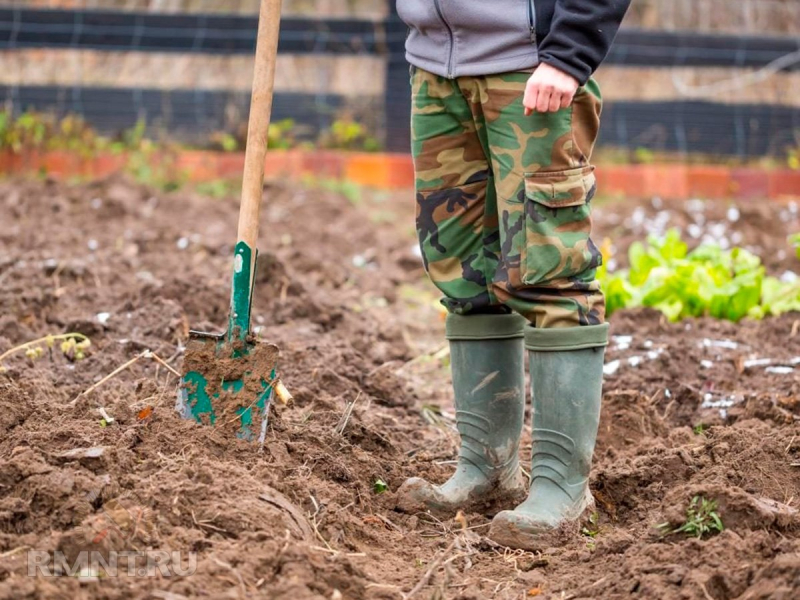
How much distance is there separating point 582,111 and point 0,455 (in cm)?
158

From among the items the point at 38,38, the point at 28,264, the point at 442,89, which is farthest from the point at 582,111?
the point at 38,38

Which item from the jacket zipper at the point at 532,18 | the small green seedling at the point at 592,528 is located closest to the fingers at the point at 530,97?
the jacket zipper at the point at 532,18

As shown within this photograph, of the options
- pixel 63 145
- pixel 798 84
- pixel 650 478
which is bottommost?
pixel 650 478

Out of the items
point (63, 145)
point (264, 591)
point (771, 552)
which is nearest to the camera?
point (264, 591)

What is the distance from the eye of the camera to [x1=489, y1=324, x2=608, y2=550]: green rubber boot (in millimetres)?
2555

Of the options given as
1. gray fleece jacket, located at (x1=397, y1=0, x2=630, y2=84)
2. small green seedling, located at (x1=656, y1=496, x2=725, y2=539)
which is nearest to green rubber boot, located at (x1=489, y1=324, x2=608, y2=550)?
small green seedling, located at (x1=656, y1=496, x2=725, y2=539)

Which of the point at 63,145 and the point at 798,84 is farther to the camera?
the point at 798,84

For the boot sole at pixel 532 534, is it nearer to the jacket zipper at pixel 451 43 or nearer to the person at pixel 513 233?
the person at pixel 513 233

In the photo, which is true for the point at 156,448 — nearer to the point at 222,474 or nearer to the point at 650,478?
the point at 222,474

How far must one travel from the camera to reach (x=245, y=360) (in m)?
2.72

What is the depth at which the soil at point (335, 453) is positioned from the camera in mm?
2119

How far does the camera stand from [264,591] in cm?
199

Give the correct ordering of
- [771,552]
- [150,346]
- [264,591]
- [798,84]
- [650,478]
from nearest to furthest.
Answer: [264,591], [771,552], [650,478], [150,346], [798,84]

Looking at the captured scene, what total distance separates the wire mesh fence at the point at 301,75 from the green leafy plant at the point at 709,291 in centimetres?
403
